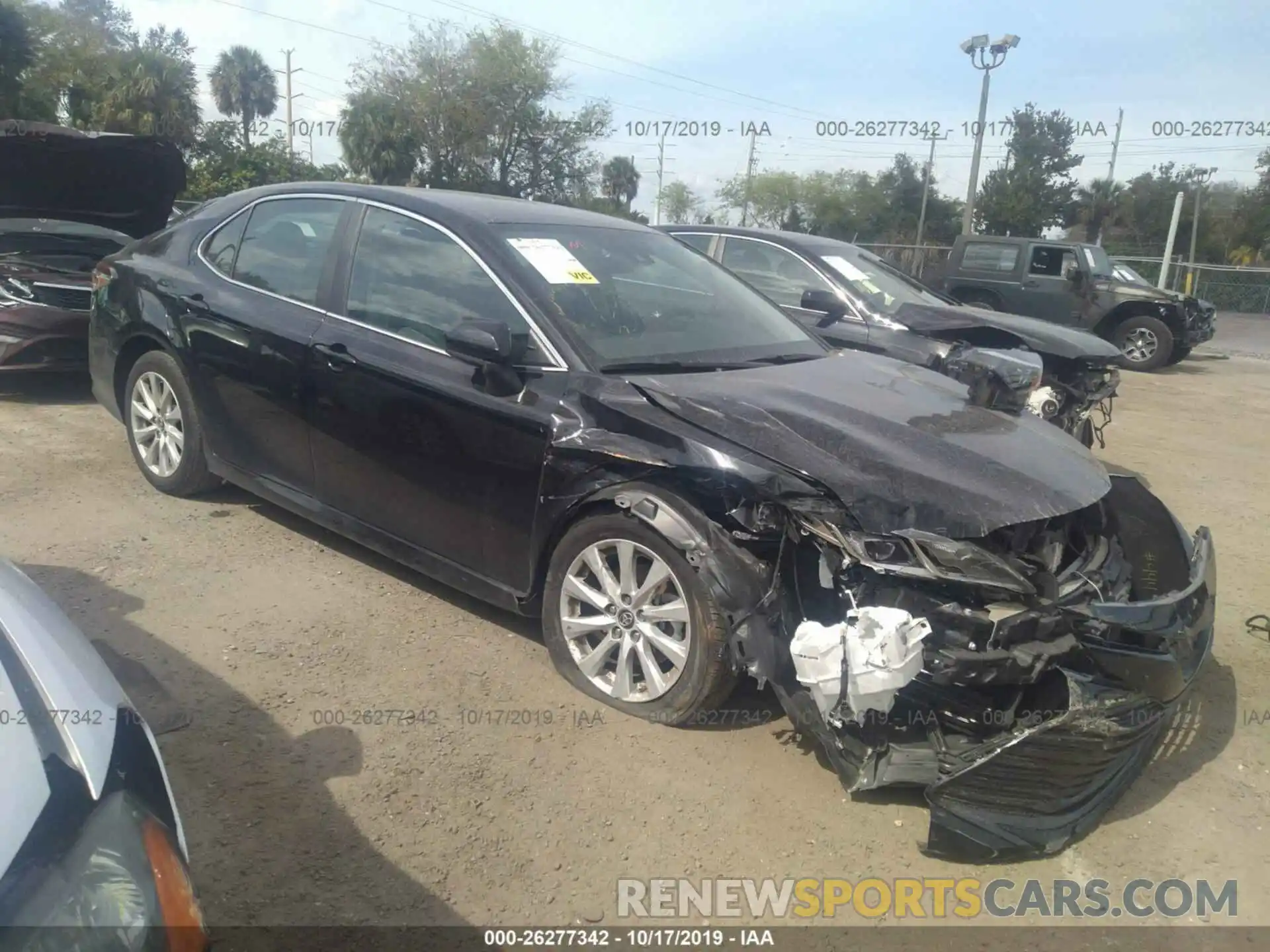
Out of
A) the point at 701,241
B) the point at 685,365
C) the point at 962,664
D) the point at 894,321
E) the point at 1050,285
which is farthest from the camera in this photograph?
the point at 1050,285

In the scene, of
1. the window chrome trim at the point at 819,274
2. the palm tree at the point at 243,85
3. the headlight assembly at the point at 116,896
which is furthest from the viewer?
the palm tree at the point at 243,85

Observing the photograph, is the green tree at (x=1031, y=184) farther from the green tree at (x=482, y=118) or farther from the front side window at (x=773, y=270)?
the front side window at (x=773, y=270)

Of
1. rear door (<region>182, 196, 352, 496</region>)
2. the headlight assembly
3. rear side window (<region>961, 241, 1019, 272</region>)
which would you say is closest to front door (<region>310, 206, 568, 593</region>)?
rear door (<region>182, 196, 352, 496</region>)

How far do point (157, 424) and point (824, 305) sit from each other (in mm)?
3866

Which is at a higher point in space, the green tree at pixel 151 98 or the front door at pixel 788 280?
the green tree at pixel 151 98

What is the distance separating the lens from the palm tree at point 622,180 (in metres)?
57.3

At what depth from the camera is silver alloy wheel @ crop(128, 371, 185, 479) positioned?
16.1ft

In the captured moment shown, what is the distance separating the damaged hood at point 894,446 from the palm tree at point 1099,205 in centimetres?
4257

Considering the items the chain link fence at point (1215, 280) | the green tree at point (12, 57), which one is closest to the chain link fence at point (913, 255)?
the chain link fence at point (1215, 280)

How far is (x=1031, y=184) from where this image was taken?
40.3 metres

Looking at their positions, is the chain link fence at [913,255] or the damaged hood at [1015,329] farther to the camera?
the chain link fence at [913,255]

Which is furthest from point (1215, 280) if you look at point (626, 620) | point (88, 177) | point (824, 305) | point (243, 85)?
point (243, 85)

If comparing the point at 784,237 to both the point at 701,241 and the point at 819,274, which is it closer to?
the point at 819,274

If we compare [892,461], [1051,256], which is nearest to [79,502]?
[892,461]
